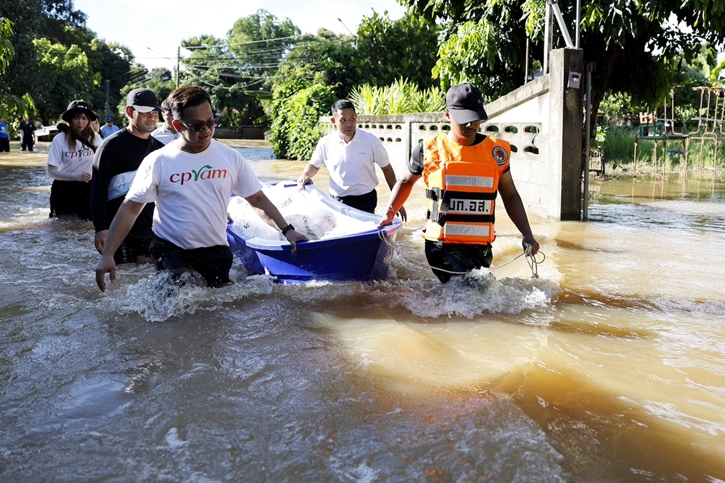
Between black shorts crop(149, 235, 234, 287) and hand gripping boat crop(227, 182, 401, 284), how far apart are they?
2.24 ft

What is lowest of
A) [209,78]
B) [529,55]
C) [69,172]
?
[69,172]

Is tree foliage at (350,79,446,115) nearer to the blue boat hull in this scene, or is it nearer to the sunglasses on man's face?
the blue boat hull

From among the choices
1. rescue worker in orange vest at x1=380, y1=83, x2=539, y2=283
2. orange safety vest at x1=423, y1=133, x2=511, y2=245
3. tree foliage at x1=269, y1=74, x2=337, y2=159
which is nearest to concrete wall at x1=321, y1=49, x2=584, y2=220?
rescue worker in orange vest at x1=380, y1=83, x2=539, y2=283

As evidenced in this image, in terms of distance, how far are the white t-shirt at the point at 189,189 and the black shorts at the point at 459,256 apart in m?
1.52

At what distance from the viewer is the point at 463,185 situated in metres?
4.96

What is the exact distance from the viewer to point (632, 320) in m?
5.62

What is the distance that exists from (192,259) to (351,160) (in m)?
2.93

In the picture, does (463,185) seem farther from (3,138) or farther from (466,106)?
(3,138)

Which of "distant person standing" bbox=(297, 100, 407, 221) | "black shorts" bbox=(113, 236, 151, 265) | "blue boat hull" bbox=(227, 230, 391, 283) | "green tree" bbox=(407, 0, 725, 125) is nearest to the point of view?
"blue boat hull" bbox=(227, 230, 391, 283)

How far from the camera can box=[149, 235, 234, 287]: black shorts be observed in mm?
5021

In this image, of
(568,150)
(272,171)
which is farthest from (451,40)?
(272,171)

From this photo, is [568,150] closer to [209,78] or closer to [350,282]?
[350,282]

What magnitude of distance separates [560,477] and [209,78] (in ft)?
196

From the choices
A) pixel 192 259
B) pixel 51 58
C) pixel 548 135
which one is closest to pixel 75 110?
pixel 192 259
